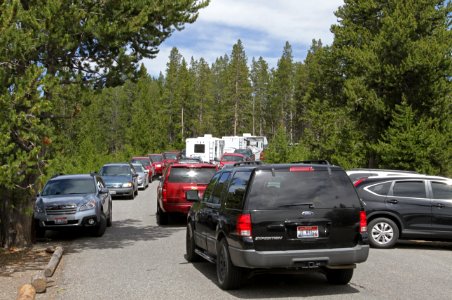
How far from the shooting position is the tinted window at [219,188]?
8.98 meters

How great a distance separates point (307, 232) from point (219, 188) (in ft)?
6.70

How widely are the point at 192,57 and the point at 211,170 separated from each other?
108298 mm

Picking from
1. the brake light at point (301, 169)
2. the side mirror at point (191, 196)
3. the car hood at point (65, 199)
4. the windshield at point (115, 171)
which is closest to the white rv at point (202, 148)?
the windshield at point (115, 171)

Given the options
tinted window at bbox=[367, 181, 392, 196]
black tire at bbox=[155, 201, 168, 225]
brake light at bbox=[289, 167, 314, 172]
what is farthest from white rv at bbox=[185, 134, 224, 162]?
brake light at bbox=[289, 167, 314, 172]

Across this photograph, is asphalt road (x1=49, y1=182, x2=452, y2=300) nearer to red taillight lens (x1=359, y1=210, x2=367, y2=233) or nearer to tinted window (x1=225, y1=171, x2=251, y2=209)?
red taillight lens (x1=359, y1=210, x2=367, y2=233)

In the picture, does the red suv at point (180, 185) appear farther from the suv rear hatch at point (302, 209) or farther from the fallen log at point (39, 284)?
the suv rear hatch at point (302, 209)

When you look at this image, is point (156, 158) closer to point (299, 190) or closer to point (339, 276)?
point (339, 276)

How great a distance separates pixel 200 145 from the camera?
4622cm

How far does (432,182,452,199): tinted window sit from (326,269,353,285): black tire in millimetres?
5276

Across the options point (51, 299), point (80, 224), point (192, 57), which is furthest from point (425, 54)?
point (192, 57)

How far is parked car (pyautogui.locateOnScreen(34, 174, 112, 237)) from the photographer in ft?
45.3

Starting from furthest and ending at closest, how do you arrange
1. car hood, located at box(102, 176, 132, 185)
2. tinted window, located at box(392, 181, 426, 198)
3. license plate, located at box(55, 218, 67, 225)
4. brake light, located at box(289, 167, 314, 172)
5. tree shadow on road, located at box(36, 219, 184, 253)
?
car hood, located at box(102, 176, 132, 185)
license plate, located at box(55, 218, 67, 225)
tree shadow on road, located at box(36, 219, 184, 253)
tinted window, located at box(392, 181, 426, 198)
brake light, located at box(289, 167, 314, 172)

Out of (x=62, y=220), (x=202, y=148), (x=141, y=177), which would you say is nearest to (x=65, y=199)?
(x=62, y=220)

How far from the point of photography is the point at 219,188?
920 cm
